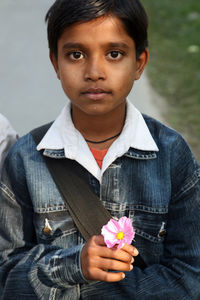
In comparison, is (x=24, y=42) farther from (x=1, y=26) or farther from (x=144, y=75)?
(x=144, y=75)

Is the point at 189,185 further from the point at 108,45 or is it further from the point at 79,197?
the point at 108,45

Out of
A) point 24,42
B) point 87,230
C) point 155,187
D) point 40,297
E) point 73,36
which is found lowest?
point 40,297

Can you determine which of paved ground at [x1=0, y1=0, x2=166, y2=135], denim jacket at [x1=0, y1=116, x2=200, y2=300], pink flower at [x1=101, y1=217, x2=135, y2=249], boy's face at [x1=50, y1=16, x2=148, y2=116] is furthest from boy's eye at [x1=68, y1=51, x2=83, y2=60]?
paved ground at [x1=0, y1=0, x2=166, y2=135]

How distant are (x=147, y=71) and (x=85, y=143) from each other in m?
3.81

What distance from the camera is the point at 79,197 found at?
2408mm

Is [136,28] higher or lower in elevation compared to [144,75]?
lower

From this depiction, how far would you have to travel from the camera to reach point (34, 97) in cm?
580

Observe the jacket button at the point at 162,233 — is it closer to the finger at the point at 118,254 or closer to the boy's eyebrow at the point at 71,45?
the finger at the point at 118,254

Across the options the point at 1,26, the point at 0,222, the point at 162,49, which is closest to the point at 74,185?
the point at 0,222

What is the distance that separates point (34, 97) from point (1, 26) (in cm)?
194

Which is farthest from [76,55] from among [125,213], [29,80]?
[29,80]

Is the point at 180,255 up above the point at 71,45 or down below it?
below

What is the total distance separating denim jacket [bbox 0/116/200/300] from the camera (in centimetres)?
241

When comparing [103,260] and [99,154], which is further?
[99,154]
